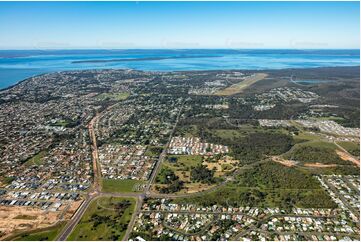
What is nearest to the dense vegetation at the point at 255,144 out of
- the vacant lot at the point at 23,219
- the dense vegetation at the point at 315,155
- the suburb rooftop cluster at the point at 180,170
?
the suburb rooftop cluster at the point at 180,170

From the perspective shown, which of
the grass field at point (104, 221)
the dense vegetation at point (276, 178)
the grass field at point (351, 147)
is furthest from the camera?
the grass field at point (351, 147)

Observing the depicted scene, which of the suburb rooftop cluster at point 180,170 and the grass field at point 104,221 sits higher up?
the suburb rooftop cluster at point 180,170

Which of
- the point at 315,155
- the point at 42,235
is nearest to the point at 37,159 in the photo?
the point at 42,235

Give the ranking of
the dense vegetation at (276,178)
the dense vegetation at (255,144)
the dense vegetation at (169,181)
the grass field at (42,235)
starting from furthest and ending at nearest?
the dense vegetation at (255,144), the dense vegetation at (276,178), the dense vegetation at (169,181), the grass field at (42,235)

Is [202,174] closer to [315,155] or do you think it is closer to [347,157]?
[315,155]

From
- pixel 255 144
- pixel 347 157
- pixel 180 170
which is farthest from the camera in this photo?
pixel 255 144

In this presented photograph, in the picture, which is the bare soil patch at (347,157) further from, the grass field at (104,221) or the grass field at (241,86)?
the grass field at (241,86)
